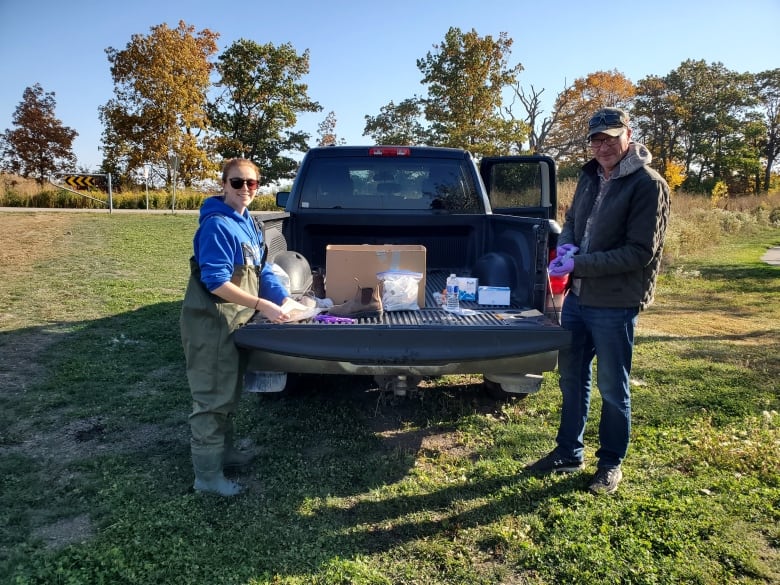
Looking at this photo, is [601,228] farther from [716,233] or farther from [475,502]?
[716,233]

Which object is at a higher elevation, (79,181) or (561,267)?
(79,181)

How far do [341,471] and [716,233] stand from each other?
17500 millimetres

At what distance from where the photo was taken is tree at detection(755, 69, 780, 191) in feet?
147

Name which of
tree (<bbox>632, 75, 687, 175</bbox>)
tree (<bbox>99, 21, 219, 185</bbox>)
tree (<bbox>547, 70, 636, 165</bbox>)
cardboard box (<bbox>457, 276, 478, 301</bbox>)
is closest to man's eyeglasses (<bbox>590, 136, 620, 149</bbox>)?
cardboard box (<bbox>457, 276, 478, 301</bbox>)

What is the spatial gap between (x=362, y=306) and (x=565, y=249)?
1.23 m

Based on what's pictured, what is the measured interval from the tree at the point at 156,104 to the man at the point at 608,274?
104 ft

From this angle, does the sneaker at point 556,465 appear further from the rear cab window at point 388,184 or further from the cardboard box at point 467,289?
the rear cab window at point 388,184

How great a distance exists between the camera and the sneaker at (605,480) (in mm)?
3090

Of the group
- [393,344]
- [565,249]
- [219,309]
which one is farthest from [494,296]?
[219,309]

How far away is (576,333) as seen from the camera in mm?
3281

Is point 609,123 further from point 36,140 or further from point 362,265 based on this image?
point 36,140

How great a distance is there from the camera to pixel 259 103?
38.1 m

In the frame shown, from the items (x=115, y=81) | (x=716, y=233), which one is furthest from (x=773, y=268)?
(x=115, y=81)

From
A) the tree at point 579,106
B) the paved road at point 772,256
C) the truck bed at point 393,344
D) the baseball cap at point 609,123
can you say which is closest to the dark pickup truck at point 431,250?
the truck bed at point 393,344
